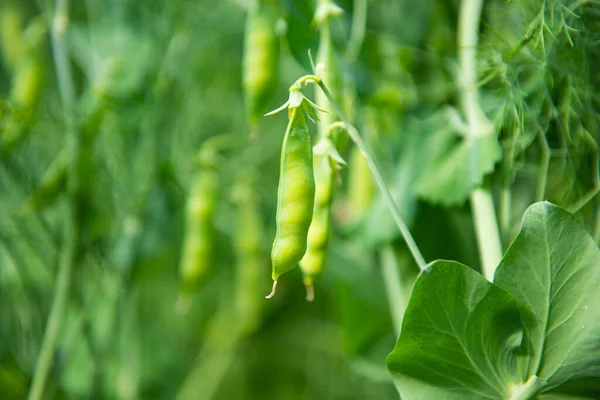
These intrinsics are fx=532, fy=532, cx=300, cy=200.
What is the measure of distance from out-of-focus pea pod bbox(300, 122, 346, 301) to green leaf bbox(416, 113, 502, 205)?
0.63 ft

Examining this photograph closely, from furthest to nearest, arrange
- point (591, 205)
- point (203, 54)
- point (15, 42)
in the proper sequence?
1. point (203, 54)
2. point (15, 42)
3. point (591, 205)

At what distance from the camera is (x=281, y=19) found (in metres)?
0.69

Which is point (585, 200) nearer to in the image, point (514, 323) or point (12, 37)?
point (514, 323)

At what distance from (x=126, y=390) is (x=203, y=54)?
0.68 m

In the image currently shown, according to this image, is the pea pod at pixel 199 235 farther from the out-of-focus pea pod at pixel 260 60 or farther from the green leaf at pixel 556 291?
the green leaf at pixel 556 291

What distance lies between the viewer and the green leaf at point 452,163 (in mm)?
594

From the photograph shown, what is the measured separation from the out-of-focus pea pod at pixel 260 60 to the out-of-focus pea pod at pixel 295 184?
0.68 ft

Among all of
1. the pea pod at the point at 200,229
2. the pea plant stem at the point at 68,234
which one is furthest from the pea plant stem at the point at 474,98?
the pea plant stem at the point at 68,234

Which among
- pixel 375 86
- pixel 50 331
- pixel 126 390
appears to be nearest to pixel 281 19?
pixel 375 86

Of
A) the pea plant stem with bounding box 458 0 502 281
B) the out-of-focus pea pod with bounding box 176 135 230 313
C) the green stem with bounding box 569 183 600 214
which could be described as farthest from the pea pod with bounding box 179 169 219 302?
the green stem with bounding box 569 183 600 214

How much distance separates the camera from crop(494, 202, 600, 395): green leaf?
0.44m

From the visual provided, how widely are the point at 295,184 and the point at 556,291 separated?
24cm

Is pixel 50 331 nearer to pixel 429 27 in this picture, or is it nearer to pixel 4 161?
pixel 4 161

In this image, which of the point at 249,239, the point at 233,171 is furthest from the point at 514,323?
the point at 233,171
